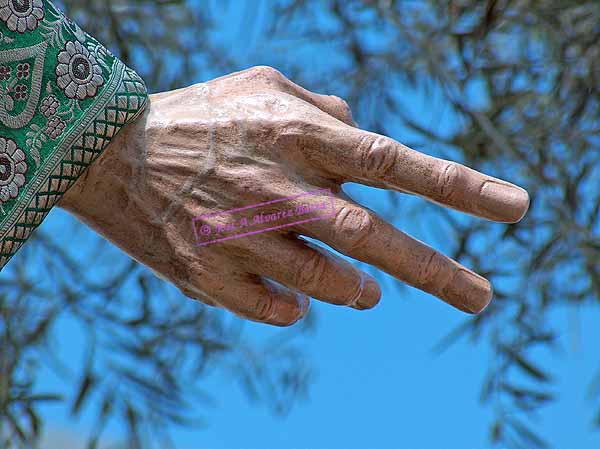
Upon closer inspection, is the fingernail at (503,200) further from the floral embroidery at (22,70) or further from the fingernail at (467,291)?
the floral embroidery at (22,70)

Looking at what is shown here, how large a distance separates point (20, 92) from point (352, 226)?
0.37 meters

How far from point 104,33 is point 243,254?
4.59 ft

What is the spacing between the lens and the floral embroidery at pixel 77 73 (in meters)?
1.28

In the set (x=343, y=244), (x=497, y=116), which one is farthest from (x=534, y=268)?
(x=343, y=244)

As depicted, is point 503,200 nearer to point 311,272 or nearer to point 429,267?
point 429,267

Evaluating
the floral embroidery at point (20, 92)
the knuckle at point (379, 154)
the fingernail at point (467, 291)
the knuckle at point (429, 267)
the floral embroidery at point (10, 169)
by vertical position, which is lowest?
the floral embroidery at point (10, 169)

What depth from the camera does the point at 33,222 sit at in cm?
129

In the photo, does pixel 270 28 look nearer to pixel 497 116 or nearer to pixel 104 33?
pixel 104 33

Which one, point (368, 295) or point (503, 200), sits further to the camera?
point (368, 295)

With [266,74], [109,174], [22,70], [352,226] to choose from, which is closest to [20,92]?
[22,70]

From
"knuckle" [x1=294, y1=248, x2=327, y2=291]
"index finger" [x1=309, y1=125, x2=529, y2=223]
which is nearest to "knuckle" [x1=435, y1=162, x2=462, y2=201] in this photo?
"index finger" [x1=309, y1=125, x2=529, y2=223]

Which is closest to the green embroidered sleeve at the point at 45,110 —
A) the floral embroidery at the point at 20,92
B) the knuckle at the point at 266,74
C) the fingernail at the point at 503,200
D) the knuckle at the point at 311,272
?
the floral embroidery at the point at 20,92

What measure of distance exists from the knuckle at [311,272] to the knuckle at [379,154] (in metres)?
0.11

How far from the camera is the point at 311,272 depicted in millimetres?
1264
